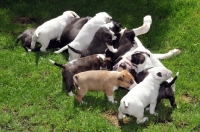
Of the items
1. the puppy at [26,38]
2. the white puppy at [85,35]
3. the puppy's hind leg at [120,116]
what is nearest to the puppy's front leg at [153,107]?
the puppy's hind leg at [120,116]

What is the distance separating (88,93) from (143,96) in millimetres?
1316

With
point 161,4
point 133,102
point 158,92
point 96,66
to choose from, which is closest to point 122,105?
point 133,102

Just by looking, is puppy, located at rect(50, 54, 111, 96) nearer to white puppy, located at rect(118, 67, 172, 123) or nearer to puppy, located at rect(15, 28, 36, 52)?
white puppy, located at rect(118, 67, 172, 123)

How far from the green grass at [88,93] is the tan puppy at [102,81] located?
31 centimetres

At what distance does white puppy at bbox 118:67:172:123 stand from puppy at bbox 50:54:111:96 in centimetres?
105

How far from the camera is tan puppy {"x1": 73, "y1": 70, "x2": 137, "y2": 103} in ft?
23.4

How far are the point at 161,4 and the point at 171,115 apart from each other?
4.32m

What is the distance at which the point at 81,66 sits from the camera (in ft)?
25.2

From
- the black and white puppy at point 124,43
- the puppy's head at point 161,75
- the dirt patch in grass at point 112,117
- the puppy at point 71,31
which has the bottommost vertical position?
the dirt patch in grass at point 112,117

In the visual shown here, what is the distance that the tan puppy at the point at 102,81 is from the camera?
7.12 metres

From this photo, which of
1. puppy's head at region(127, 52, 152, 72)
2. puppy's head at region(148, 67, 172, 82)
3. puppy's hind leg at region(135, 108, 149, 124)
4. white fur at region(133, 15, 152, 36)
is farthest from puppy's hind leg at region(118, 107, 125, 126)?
white fur at region(133, 15, 152, 36)

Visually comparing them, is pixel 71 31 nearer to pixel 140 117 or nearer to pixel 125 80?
pixel 125 80

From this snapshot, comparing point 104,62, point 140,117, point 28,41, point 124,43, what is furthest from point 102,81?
point 28,41

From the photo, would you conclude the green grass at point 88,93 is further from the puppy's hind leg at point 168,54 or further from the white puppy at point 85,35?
the white puppy at point 85,35
